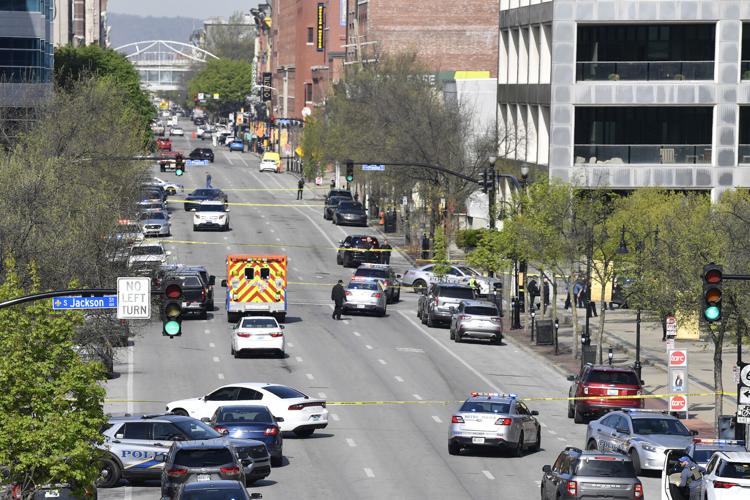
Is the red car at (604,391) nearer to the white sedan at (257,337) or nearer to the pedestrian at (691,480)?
the pedestrian at (691,480)

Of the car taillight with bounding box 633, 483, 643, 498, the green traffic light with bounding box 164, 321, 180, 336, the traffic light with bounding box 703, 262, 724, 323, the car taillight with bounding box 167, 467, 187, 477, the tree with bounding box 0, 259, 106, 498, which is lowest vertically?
the car taillight with bounding box 633, 483, 643, 498

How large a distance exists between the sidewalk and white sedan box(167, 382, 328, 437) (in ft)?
34.7

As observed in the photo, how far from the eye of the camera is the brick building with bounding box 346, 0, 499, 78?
131 m

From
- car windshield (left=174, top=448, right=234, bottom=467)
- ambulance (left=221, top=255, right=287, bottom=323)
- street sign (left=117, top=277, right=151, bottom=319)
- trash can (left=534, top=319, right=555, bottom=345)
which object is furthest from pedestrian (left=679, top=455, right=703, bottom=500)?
ambulance (left=221, top=255, right=287, bottom=323)

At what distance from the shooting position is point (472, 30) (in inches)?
5167

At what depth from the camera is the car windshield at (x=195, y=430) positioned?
32.1m

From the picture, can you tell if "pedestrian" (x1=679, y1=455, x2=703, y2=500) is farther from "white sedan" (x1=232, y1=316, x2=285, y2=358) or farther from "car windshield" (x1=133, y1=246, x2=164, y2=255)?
"car windshield" (x1=133, y1=246, x2=164, y2=255)

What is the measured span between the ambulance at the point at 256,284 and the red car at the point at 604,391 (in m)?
18.8

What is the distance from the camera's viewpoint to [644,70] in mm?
77500

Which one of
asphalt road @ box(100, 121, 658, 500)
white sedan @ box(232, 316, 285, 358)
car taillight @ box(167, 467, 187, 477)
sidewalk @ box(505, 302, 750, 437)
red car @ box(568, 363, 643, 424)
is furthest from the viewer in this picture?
white sedan @ box(232, 316, 285, 358)

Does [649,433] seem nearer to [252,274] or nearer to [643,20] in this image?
[252,274]

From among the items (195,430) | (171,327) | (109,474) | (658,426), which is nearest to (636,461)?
(658,426)

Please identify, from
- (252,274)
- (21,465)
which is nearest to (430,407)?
(252,274)

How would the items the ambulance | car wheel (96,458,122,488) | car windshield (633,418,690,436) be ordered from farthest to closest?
1. the ambulance
2. car windshield (633,418,690,436)
3. car wheel (96,458,122,488)
